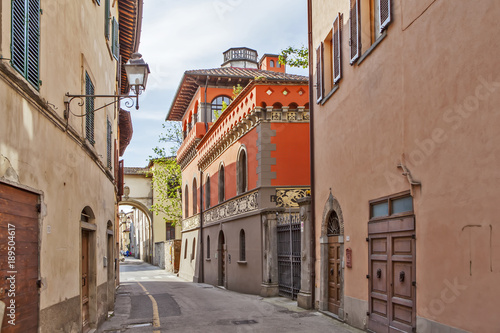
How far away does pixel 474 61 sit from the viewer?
6.91 metres

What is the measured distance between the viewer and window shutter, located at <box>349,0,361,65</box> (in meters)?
11.2

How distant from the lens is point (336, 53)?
1274 cm

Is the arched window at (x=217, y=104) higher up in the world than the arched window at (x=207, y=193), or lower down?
higher up

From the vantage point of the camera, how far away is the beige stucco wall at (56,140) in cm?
594

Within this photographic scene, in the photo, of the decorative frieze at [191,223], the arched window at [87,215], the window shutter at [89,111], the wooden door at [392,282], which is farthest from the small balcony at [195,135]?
the wooden door at [392,282]

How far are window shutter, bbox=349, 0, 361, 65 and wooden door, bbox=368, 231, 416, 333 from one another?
12.2 ft

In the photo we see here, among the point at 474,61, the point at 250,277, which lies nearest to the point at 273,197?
the point at 250,277

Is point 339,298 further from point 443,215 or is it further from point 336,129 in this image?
point 443,215

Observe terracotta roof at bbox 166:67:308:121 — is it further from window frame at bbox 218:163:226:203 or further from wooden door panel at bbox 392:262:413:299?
wooden door panel at bbox 392:262:413:299

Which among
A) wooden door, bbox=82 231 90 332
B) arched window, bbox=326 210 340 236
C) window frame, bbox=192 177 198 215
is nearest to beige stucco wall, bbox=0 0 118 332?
wooden door, bbox=82 231 90 332

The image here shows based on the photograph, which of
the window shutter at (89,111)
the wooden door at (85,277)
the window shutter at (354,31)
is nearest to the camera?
the window shutter at (89,111)

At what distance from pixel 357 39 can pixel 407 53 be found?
2417 mm

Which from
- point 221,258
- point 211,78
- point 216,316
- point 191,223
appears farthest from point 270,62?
point 216,316

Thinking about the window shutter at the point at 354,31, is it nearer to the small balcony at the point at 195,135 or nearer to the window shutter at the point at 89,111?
the window shutter at the point at 89,111
